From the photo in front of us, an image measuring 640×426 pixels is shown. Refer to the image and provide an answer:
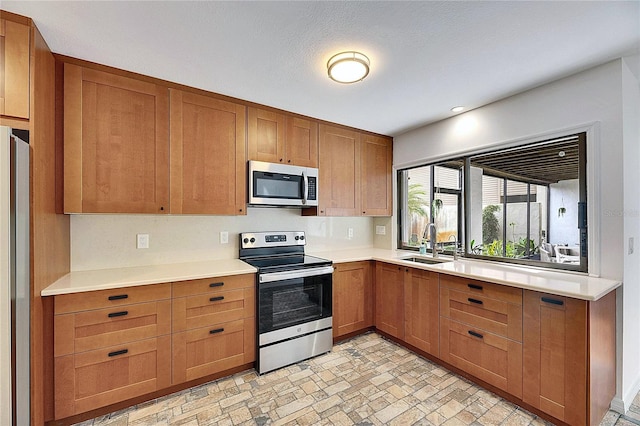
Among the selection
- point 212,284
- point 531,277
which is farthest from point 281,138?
point 531,277

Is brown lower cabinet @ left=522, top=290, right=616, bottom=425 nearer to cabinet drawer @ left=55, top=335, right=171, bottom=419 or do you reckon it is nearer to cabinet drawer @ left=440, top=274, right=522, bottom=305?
cabinet drawer @ left=440, top=274, right=522, bottom=305

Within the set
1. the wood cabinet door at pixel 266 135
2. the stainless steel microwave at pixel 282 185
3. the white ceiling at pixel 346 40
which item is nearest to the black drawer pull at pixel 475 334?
the stainless steel microwave at pixel 282 185

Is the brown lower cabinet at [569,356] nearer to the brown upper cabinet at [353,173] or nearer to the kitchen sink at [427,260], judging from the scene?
the kitchen sink at [427,260]

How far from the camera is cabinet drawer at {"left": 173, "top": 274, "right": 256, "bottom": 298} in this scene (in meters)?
2.12

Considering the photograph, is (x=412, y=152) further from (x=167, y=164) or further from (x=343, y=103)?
(x=167, y=164)

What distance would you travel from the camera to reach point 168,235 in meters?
2.58

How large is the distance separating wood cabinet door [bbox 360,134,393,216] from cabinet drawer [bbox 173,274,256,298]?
172cm

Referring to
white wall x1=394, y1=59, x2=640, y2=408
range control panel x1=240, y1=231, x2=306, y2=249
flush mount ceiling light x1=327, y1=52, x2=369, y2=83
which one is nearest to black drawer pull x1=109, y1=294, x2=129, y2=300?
range control panel x1=240, y1=231, x2=306, y2=249

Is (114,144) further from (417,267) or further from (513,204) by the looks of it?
(513,204)

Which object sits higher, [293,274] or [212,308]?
[293,274]

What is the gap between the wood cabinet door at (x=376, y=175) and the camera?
3.54 m

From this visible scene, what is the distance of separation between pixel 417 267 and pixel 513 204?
42.9 inches

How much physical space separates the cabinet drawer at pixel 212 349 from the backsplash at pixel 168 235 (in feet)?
2.45

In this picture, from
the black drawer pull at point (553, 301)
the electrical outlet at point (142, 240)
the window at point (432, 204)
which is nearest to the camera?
the black drawer pull at point (553, 301)
